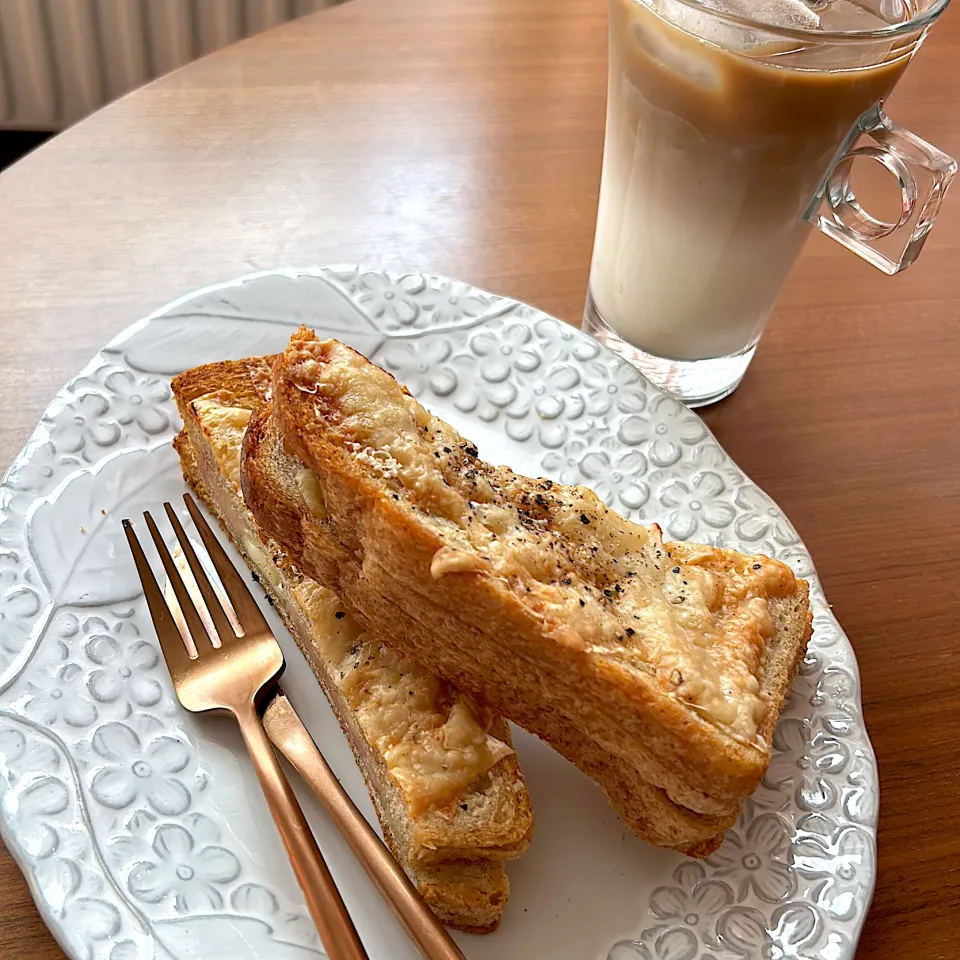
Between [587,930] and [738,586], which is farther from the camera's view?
[738,586]

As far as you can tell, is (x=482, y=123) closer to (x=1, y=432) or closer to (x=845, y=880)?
(x=1, y=432)

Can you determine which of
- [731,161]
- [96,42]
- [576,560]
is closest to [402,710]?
[576,560]

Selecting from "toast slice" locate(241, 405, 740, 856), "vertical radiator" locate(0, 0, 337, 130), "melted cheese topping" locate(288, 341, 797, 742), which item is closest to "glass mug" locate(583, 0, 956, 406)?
"melted cheese topping" locate(288, 341, 797, 742)

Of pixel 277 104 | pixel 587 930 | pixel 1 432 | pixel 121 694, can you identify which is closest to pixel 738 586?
pixel 587 930

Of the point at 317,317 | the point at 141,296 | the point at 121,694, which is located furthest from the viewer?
the point at 141,296

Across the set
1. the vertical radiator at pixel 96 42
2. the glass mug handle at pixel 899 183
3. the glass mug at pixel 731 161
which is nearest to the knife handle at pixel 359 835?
the glass mug at pixel 731 161

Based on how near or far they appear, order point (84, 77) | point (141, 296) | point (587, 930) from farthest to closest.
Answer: point (84, 77), point (141, 296), point (587, 930)

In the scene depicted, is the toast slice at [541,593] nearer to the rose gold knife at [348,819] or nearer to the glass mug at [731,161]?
the rose gold knife at [348,819]
